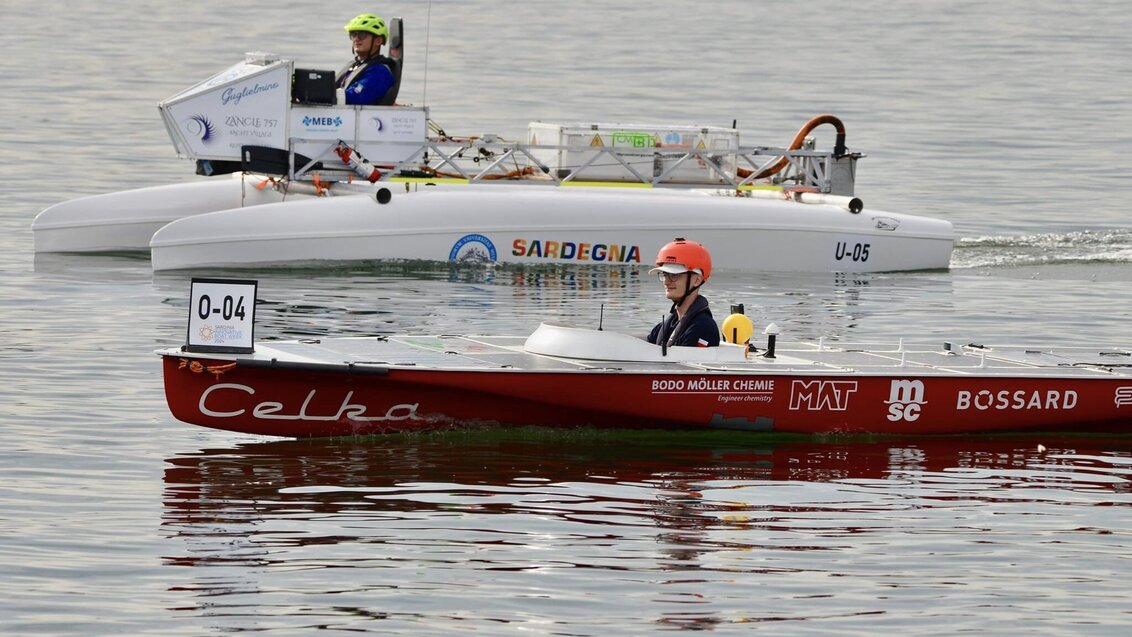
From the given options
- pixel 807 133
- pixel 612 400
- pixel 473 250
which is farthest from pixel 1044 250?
pixel 612 400

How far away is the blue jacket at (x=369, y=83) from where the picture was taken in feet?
76.8

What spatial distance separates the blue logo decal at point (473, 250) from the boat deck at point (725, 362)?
7.22 metres

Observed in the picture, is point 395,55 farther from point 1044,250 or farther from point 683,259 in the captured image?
point 683,259

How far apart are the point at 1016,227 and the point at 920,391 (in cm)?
1551

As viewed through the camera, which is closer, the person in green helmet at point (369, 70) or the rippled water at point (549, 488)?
the rippled water at point (549, 488)

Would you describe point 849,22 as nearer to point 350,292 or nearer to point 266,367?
point 350,292

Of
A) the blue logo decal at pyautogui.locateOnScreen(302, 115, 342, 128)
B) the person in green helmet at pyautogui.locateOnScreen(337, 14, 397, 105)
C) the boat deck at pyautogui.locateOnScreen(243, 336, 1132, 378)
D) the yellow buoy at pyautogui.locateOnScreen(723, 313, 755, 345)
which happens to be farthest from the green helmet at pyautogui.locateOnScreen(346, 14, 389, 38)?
the yellow buoy at pyautogui.locateOnScreen(723, 313, 755, 345)

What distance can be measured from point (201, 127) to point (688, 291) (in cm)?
1000

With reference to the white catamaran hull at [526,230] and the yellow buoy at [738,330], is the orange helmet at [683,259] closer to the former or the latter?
the yellow buoy at [738,330]

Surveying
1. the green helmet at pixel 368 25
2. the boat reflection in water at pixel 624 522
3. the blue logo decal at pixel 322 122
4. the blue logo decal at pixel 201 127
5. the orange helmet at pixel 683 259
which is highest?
the green helmet at pixel 368 25

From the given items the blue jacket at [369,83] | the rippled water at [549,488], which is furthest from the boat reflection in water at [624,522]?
the blue jacket at [369,83]

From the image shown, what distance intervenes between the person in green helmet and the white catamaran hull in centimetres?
143

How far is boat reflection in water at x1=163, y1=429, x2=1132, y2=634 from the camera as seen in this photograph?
10203 mm

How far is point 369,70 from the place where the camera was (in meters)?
23.4
